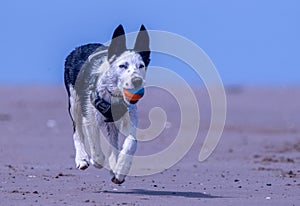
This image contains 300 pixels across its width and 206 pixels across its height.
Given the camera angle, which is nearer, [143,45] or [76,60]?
[143,45]

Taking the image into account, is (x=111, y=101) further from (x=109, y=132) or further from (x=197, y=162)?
(x=197, y=162)

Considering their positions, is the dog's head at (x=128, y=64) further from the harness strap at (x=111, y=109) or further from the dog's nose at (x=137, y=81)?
the harness strap at (x=111, y=109)

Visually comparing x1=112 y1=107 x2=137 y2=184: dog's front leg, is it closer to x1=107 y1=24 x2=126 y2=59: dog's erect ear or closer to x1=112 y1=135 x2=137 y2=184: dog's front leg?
x1=112 y1=135 x2=137 y2=184: dog's front leg

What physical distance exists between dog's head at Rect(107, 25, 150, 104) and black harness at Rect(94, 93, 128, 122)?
0.65 ft

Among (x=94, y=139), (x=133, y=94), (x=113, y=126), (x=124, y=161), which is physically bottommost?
(x=124, y=161)

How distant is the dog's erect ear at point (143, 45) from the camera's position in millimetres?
14227

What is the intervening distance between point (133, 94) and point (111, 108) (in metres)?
0.53

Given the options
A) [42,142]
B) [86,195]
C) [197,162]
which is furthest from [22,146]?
[86,195]

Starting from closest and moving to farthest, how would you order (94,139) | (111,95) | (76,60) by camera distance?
(111,95) → (94,139) → (76,60)

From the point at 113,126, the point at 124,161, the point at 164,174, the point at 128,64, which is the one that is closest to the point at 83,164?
the point at 113,126

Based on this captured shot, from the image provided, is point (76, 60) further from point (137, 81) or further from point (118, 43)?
point (137, 81)

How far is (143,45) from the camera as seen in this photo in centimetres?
1430

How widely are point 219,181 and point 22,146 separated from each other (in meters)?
7.52

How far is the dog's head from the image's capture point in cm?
1396
